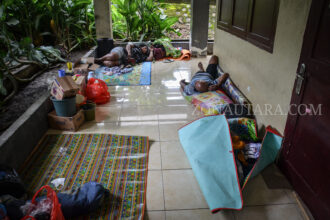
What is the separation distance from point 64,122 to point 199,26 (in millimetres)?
4312

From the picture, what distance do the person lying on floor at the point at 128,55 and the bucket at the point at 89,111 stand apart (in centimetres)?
215

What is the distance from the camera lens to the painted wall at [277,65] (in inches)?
83.4

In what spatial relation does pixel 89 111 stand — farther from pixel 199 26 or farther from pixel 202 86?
pixel 199 26

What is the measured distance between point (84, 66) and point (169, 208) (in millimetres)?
3411

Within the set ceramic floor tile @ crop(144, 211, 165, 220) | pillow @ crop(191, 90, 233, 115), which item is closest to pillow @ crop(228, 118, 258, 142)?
pillow @ crop(191, 90, 233, 115)

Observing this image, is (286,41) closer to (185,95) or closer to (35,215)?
(185,95)

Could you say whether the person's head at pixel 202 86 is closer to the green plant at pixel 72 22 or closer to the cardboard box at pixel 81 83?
the cardboard box at pixel 81 83

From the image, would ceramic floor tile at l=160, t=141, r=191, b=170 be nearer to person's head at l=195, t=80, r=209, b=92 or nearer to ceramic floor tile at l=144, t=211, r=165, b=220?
ceramic floor tile at l=144, t=211, r=165, b=220

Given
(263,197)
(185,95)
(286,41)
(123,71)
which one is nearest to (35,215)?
(263,197)

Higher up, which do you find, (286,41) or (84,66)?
(286,41)

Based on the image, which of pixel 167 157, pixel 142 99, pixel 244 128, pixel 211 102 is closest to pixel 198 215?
pixel 167 157

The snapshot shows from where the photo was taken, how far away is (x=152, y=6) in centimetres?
660

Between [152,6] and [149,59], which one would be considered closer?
[149,59]

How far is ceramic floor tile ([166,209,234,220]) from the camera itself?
6.43ft
